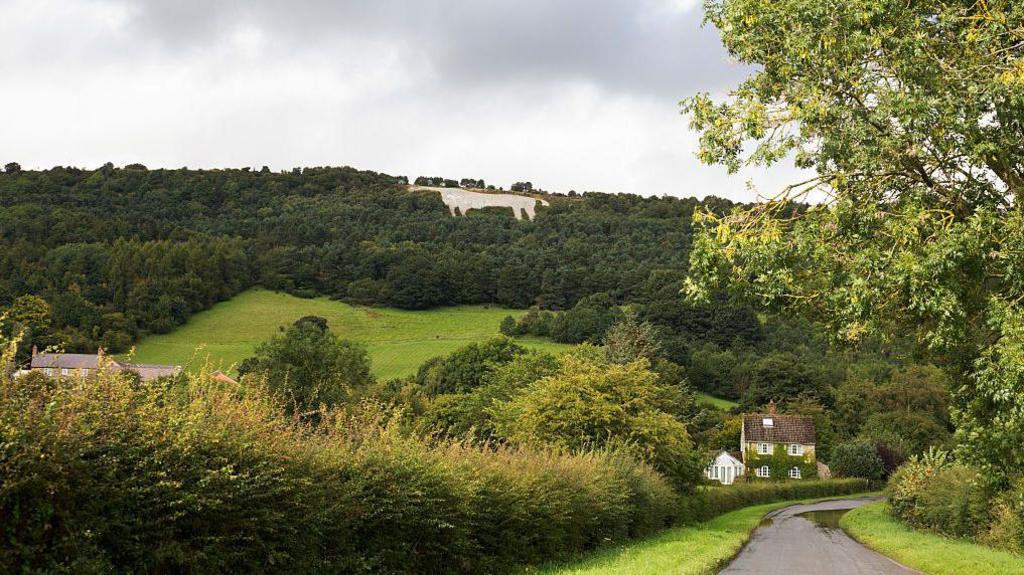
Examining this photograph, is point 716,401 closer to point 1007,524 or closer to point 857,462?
point 857,462

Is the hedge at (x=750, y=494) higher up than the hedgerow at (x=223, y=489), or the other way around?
the hedgerow at (x=223, y=489)

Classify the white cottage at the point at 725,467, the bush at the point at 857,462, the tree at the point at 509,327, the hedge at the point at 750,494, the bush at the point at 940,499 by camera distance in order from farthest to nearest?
the tree at the point at 509,327, the white cottage at the point at 725,467, the bush at the point at 857,462, the hedge at the point at 750,494, the bush at the point at 940,499

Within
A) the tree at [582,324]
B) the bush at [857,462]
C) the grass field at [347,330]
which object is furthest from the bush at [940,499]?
the tree at [582,324]

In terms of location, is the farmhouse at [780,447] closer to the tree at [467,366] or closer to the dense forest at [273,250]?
the tree at [467,366]

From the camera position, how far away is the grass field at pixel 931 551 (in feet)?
72.6

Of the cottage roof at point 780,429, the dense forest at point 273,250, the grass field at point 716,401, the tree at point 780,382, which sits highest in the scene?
the dense forest at point 273,250

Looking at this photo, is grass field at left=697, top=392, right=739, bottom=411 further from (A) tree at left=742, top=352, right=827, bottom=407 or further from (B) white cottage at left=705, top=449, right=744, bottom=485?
(B) white cottage at left=705, top=449, right=744, bottom=485

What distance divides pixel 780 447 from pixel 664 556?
242ft

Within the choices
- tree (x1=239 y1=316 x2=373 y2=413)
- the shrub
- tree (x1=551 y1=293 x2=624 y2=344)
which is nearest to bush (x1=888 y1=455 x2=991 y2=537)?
the shrub

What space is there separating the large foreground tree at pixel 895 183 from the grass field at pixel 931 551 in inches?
320

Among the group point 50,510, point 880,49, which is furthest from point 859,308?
point 50,510

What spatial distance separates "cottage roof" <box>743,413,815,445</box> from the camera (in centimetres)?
9344

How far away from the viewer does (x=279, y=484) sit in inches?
469

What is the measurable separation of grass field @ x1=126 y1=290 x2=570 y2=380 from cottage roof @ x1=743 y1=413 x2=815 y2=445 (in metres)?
25.9
